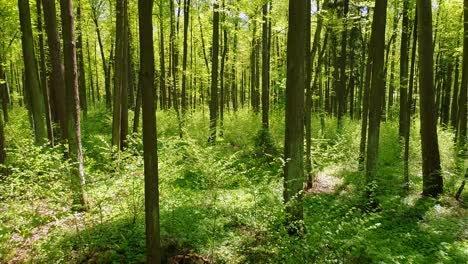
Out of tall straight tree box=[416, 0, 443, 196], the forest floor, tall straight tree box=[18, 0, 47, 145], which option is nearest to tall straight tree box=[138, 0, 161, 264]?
the forest floor

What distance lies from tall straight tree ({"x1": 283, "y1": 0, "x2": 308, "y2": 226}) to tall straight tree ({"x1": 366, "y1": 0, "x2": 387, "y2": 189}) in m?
3.55

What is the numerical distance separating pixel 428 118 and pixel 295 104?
5.34 m

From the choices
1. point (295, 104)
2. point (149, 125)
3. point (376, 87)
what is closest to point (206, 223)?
point (295, 104)

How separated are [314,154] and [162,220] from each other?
19.7 ft

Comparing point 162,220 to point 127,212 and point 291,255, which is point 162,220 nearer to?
point 127,212

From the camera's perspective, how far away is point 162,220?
623cm

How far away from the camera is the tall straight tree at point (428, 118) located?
864cm

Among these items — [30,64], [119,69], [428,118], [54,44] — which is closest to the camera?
[54,44]

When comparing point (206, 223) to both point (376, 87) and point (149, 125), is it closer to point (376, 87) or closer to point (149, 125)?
point (149, 125)

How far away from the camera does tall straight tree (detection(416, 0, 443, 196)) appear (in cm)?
864

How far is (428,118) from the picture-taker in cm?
880

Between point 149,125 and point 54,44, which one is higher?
point 54,44

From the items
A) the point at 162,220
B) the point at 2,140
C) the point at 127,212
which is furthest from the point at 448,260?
the point at 2,140

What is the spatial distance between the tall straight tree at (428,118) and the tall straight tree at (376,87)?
4.58 feet
